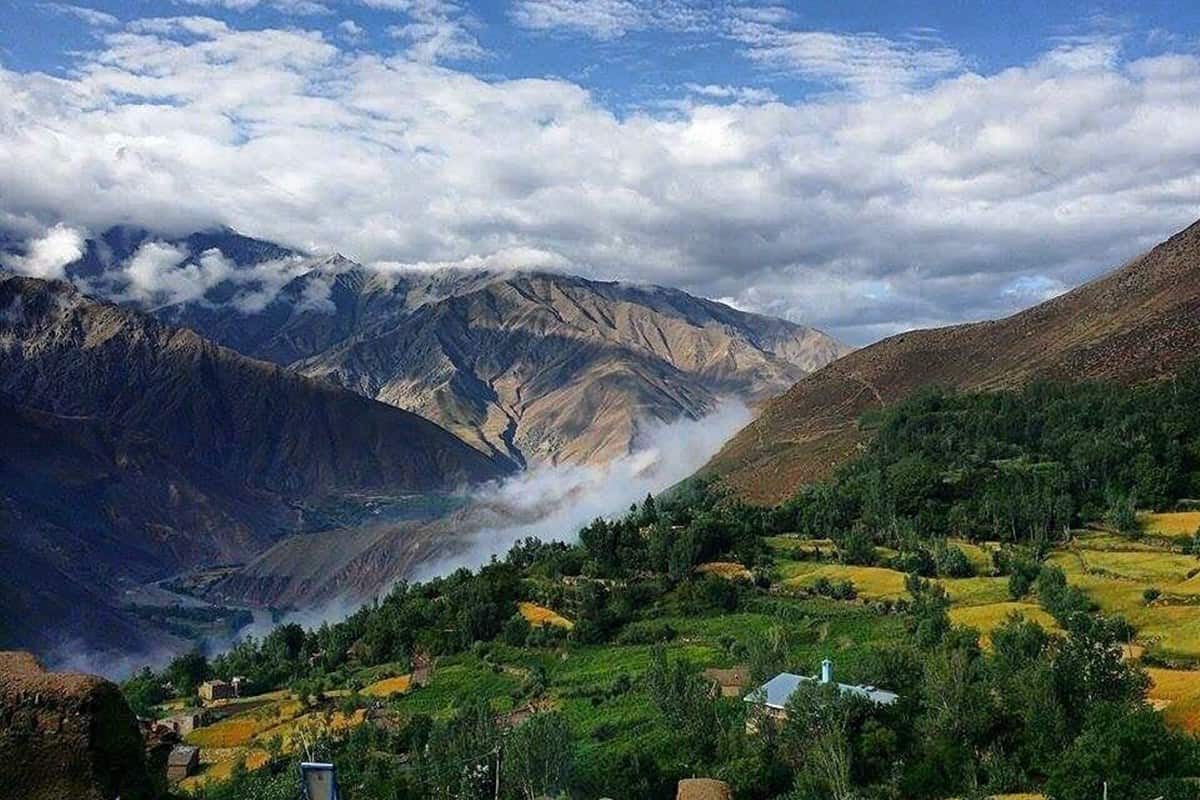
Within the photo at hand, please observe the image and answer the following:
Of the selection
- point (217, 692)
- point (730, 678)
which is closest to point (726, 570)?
point (730, 678)

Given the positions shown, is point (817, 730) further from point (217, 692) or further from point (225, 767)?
point (217, 692)

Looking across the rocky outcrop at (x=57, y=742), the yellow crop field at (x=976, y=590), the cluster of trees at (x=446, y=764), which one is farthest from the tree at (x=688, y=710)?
the rocky outcrop at (x=57, y=742)

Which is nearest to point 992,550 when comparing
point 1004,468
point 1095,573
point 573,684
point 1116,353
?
point 1095,573

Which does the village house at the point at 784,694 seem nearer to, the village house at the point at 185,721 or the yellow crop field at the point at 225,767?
the yellow crop field at the point at 225,767

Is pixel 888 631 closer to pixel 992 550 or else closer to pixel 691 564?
pixel 992 550

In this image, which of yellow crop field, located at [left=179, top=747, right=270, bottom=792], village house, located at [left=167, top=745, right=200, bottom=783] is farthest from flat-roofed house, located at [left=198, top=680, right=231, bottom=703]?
village house, located at [left=167, top=745, right=200, bottom=783]
